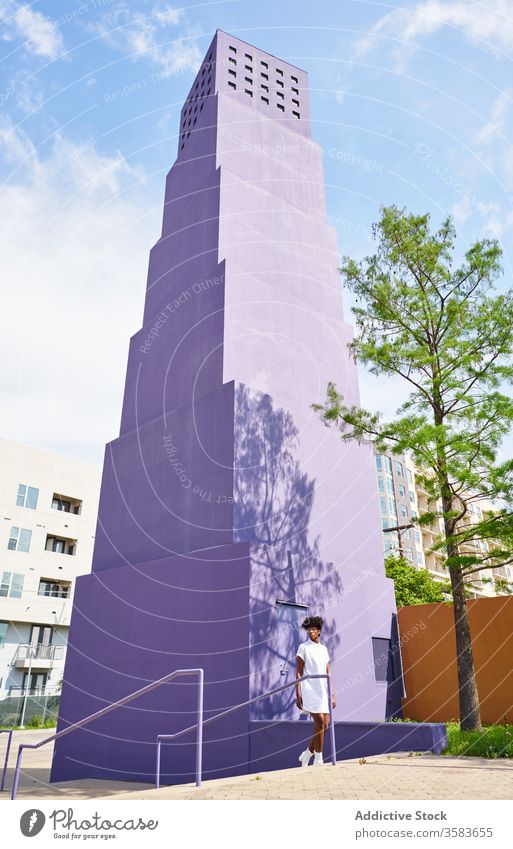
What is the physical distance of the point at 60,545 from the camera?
40.8 meters

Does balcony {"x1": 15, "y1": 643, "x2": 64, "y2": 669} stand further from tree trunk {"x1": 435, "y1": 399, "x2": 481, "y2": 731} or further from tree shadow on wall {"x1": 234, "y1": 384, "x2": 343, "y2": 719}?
tree trunk {"x1": 435, "y1": 399, "x2": 481, "y2": 731}

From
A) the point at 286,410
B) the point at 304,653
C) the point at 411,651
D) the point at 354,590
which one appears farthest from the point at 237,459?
the point at 411,651

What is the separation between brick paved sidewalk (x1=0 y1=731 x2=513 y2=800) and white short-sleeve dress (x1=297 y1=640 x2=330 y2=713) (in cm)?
71

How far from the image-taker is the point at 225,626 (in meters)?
10.7

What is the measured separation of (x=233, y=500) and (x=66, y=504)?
110ft

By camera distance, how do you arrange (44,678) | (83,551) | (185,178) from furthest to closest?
1. (83,551)
2. (44,678)
3. (185,178)

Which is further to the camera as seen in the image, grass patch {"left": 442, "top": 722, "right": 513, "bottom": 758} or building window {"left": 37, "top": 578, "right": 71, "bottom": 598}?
building window {"left": 37, "top": 578, "right": 71, "bottom": 598}

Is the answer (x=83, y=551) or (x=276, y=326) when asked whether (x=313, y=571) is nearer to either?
(x=276, y=326)

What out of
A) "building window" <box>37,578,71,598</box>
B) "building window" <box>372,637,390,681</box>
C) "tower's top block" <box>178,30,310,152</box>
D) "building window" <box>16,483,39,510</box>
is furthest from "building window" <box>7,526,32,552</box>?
"building window" <box>372,637,390,681</box>

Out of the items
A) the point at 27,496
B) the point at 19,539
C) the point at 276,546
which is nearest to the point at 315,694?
the point at 276,546

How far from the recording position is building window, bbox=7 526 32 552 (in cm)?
3697

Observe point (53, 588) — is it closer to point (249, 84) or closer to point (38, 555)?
point (38, 555)

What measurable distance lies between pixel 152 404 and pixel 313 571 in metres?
6.73

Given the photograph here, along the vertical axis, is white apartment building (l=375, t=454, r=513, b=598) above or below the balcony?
above
